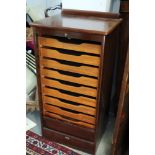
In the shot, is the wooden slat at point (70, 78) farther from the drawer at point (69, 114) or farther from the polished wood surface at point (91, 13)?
the polished wood surface at point (91, 13)

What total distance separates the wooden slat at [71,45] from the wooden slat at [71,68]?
0.10m

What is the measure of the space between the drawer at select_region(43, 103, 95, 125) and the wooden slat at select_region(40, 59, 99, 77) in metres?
0.29

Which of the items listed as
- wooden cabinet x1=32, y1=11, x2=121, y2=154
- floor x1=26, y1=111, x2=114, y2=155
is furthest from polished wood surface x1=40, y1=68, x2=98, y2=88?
floor x1=26, y1=111, x2=114, y2=155

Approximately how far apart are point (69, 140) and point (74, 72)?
505 millimetres

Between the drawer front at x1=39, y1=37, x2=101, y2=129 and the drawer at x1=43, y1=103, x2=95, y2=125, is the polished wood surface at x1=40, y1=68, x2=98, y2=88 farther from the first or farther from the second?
the drawer at x1=43, y1=103, x2=95, y2=125

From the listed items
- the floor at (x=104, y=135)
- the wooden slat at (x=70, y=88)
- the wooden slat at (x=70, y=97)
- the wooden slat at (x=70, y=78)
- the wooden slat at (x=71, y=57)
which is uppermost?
the wooden slat at (x=71, y=57)

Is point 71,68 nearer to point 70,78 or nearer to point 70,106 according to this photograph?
point 70,78

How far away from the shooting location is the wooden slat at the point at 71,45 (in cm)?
112

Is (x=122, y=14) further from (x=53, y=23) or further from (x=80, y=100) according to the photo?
(x=80, y=100)

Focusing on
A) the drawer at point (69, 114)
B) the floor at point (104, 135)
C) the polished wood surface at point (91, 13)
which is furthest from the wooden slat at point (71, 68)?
the floor at point (104, 135)

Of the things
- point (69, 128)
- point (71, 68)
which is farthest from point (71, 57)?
point (69, 128)

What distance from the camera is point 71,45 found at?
1.16 meters

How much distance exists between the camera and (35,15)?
5.69 feet

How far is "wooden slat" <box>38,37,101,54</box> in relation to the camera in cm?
112
